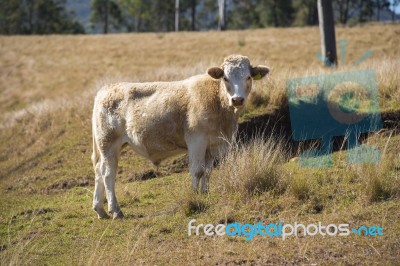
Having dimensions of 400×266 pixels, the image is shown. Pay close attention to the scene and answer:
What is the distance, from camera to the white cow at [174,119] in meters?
8.09

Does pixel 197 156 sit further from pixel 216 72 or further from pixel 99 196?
pixel 99 196

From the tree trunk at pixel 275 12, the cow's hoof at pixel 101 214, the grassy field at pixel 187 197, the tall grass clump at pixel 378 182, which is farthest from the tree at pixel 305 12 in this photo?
the cow's hoof at pixel 101 214

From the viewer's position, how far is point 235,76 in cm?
806

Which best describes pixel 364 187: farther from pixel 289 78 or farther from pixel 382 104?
pixel 289 78

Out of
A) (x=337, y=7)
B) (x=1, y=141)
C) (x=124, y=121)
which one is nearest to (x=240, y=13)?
(x=337, y=7)

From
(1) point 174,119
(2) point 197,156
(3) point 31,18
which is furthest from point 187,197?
(3) point 31,18

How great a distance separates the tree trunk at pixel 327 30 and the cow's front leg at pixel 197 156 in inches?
407

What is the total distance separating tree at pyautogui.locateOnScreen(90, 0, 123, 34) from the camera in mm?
Result: 73938

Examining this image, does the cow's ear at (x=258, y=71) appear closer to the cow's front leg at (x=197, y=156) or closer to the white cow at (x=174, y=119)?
the white cow at (x=174, y=119)

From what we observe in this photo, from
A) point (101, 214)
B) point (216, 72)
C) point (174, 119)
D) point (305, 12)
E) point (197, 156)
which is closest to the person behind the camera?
point (197, 156)

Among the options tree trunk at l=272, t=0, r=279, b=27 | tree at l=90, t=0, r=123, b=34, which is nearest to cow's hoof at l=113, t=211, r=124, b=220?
tree trunk at l=272, t=0, r=279, b=27

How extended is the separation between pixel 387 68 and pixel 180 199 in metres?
7.90

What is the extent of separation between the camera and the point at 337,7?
64125 millimetres

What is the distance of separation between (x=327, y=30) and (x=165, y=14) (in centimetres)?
6025
